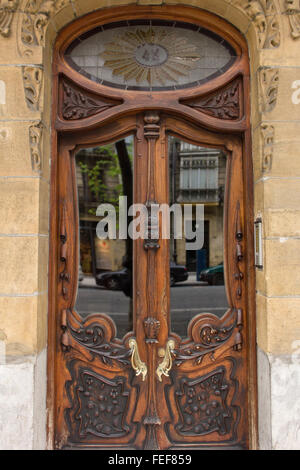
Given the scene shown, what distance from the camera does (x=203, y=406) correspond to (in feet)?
12.2

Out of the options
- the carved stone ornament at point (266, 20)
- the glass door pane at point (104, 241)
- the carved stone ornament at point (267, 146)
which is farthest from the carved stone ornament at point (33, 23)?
the carved stone ornament at point (267, 146)

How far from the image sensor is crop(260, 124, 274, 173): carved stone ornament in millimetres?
3467

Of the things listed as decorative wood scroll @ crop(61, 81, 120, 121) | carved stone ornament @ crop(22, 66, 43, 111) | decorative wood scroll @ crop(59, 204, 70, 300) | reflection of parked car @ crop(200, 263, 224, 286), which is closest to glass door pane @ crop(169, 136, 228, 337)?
reflection of parked car @ crop(200, 263, 224, 286)

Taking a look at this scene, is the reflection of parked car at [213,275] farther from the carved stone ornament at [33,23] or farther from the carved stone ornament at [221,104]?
the carved stone ornament at [33,23]

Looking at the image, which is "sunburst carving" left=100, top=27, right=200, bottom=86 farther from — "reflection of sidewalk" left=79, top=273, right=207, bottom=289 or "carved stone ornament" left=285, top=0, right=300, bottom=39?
"reflection of sidewalk" left=79, top=273, right=207, bottom=289

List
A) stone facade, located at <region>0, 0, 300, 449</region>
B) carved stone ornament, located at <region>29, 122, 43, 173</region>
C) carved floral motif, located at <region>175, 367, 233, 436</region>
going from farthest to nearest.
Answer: carved floral motif, located at <region>175, 367, 233, 436</region> < carved stone ornament, located at <region>29, 122, 43, 173</region> < stone facade, located at <region>0, 0, 300, 449</region>

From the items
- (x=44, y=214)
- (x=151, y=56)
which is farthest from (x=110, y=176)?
(x=151, y=56)

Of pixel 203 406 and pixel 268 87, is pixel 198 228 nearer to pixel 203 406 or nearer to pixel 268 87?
pixel 268 87

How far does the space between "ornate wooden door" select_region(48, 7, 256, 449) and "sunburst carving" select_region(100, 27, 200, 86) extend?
1 cm

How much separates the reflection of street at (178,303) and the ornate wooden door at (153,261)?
0.05ft

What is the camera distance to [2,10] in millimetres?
3465

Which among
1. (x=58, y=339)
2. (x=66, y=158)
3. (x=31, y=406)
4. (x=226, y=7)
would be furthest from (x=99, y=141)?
(x=31, y=406)

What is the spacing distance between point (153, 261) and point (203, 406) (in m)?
1.57

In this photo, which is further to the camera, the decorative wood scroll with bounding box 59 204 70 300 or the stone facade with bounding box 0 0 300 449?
the decorative wood scroll with bounding box 59 204 70 300
